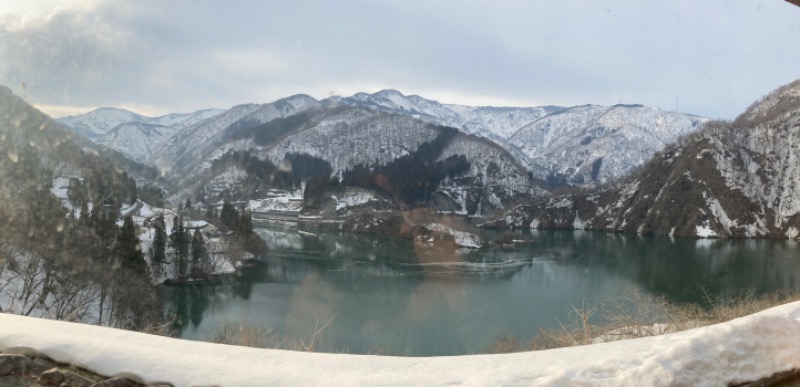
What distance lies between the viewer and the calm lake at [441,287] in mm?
24234

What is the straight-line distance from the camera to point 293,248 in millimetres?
51625

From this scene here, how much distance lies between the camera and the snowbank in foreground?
2.32 metres

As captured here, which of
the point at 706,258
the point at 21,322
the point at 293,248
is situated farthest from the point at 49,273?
the point at 706,258

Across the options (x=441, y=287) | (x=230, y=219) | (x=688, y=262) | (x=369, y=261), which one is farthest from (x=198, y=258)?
(x=688, y=262)

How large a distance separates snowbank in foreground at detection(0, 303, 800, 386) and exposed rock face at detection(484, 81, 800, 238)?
8458 cm

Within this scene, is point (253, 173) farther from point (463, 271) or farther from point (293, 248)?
point (463, 271)

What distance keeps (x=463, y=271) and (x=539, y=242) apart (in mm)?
28397

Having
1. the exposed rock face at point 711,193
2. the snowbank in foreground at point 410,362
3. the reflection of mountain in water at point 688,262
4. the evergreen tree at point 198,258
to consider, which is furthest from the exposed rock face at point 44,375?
the exposed rock face at point 711,193

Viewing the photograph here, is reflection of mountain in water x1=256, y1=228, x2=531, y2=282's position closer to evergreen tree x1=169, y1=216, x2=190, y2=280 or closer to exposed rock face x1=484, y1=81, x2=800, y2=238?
evergreen tree x1=169, y1=216, x2=190, y2=280

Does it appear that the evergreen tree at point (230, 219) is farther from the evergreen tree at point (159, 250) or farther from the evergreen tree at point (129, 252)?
the evergreen tree at point (129, 252)

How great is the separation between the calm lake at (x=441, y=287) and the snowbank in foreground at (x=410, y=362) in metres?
15.6

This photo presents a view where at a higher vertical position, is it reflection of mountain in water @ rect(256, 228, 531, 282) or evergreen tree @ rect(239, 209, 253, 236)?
evergreen tree @ rect(239, 209, 253, 236)

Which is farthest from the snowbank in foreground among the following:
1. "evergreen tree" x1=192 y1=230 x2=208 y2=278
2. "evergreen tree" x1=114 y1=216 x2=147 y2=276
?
"evergreen tree" x1=192 y1=230 x2=208 y2=278

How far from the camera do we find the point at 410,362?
100 inches
